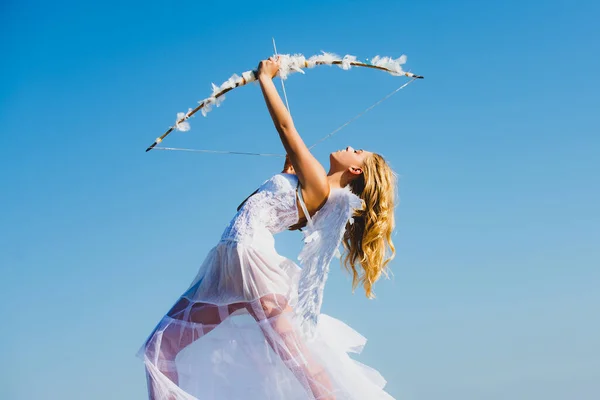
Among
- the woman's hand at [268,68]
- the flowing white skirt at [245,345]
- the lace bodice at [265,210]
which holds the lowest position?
the flowing white skirt at [245,345]

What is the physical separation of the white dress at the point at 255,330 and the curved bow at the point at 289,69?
0.63 m

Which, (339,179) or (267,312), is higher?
(339,179)

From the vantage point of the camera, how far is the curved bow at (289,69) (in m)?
4.00

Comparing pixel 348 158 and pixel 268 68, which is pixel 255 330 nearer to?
pixel 348 158

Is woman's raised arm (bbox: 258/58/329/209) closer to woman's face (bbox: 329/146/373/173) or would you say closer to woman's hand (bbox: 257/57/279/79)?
woman's hand (bbox: 257/57/279/79)

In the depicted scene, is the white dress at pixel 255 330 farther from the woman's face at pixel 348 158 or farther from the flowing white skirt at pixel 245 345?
the woman's face at pixel 348 158

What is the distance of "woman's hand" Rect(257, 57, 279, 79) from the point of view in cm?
387

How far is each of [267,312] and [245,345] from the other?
0.94 ft

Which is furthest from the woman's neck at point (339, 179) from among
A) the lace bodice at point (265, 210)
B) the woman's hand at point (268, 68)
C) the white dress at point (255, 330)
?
the woman's hand at point (268, 68)

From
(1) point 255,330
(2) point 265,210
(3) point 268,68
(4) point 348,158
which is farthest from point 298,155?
(1) point 255,330

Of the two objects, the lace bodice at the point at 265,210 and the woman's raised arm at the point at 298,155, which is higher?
the woman's raised arm at the point at 298,155

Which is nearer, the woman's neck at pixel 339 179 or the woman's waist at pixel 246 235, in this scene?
the woman's waist at pixel 246 235

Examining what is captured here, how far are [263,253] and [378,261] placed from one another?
0.79m

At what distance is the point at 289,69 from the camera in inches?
159
